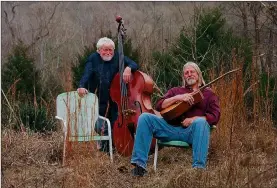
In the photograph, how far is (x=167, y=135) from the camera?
4539 millimetres

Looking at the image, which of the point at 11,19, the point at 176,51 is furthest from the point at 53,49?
the point at 176,51

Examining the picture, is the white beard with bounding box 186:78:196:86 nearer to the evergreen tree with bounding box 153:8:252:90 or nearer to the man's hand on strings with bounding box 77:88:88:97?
the man's hand on strings with bounding box 77:88:88:97

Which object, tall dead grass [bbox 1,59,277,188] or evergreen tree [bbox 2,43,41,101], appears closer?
tall dead grass [bbox 1,59,277,188]

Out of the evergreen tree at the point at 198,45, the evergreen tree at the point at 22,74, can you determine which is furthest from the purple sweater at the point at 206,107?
the evergreen tree at the point at 22,74

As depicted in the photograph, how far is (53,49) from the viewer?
13633mm

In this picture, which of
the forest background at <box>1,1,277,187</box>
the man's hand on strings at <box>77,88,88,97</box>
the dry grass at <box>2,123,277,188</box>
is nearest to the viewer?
the dry grass at <box>2,123,277,188</box>

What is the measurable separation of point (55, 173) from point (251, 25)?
7967 mm

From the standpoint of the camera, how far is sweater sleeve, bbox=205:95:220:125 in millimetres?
4496

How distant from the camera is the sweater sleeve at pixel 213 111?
4496 mm

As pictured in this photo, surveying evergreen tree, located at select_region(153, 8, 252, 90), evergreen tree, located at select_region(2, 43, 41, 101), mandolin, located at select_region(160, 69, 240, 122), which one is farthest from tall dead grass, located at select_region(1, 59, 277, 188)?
evergreen tree, located at select_region(2, 43, 41, 101)

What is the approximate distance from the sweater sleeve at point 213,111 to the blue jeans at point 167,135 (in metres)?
0.09

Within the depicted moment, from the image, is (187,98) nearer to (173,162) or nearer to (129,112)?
(129,112)

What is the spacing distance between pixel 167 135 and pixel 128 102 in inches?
26.3

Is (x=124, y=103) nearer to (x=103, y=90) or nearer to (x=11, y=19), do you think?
(x=103, y=90)
